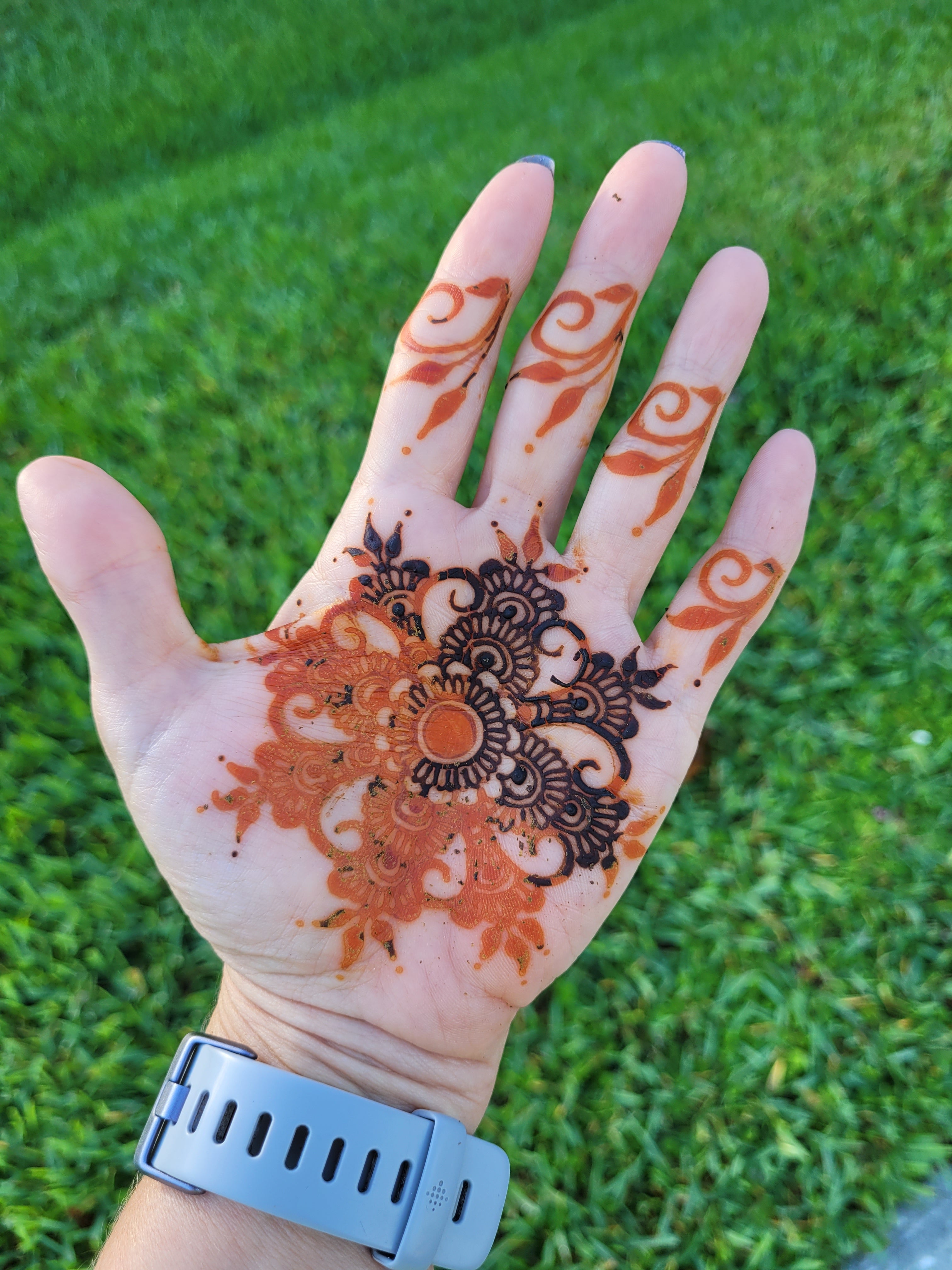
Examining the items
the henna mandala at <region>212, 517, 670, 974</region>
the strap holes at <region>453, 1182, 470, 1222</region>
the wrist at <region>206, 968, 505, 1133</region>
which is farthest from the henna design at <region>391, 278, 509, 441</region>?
the strap holes at <region>453, 1182, 470, 1222</region>

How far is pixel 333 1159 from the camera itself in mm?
1636

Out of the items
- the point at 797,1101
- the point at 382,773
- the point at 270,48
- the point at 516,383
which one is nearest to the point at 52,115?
the point at 270,48

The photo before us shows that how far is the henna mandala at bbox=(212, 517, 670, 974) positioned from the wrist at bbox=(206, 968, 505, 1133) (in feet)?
0.54

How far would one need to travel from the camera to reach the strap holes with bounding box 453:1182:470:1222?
1.73 m

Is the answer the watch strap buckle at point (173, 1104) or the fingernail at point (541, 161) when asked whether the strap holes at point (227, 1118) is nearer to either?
the watch strap buckle at point (173, 1104)

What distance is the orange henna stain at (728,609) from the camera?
2.11 metres

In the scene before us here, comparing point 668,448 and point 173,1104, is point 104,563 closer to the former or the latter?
point 173,1104

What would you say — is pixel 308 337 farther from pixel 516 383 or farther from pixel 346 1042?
pixel 346 1042

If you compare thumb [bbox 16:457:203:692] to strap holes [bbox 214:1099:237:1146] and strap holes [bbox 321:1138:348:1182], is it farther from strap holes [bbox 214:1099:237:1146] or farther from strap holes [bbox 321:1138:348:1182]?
strap holes [bbox 321:1138:348:1182]

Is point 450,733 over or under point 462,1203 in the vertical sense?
over

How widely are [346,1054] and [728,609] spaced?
1427 millimetres

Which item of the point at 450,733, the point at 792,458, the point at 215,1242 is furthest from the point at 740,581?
the point at 215,1242

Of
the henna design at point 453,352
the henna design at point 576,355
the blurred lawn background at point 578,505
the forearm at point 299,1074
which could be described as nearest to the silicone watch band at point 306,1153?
the forearm at point 299,1074

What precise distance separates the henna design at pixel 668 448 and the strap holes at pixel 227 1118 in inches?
65.3
